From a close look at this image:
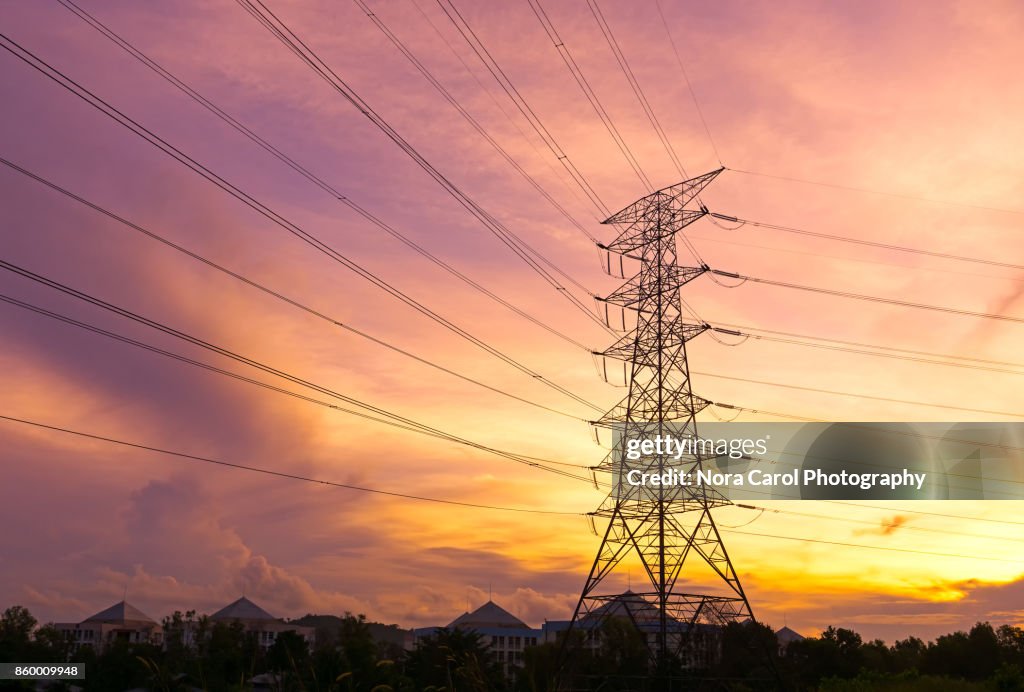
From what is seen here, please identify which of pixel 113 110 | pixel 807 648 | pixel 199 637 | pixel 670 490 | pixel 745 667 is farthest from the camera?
pixel 199 637

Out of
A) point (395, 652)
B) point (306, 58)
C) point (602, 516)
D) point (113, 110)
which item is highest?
point (306, 58)

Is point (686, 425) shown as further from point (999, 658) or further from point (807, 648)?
point (999, 658)

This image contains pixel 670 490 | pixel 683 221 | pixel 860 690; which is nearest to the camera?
pixel 670 490

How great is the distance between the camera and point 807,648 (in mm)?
100375

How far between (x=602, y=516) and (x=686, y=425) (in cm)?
646

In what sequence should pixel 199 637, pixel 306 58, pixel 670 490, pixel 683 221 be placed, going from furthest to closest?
pixel 199 637 < pixel 683 221 < pixel 670 490 < pixel 306 58

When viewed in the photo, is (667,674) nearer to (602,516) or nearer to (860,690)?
(602,516)

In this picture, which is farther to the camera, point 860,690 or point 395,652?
point 395,652

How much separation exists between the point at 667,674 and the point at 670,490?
28.2 ft

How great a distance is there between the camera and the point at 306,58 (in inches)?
990

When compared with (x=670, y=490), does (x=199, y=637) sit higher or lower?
lower

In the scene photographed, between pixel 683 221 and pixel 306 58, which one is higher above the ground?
pixel 683 221

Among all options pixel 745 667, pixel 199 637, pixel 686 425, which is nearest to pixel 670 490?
pixel 686 425

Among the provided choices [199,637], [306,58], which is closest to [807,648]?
[199,637]
